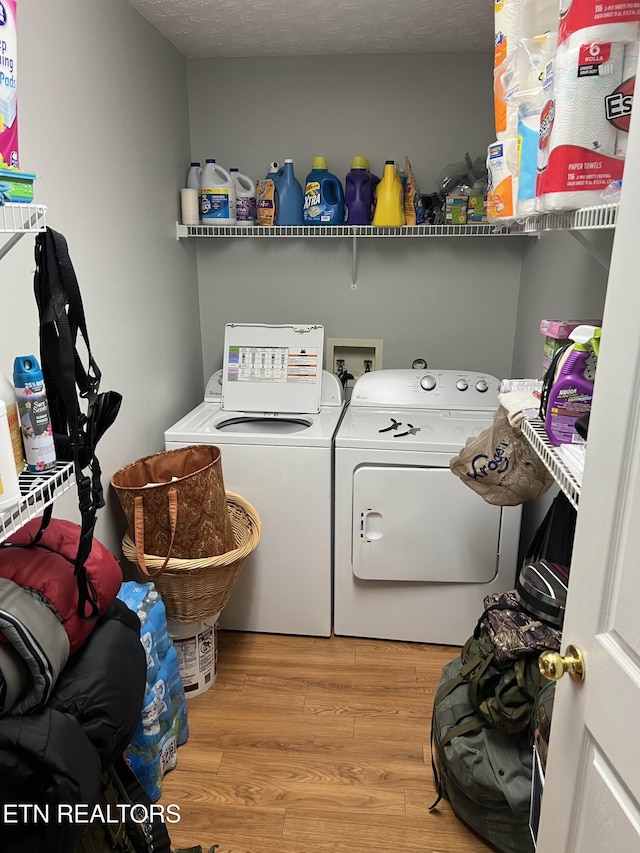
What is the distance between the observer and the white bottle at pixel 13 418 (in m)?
0.98

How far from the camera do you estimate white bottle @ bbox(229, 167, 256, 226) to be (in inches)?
101

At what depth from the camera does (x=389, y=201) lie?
2455mm

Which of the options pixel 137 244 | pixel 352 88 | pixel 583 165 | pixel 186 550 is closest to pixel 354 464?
pixel 186 550

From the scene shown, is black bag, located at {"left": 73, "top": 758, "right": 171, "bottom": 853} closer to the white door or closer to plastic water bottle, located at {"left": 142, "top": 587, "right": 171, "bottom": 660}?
plastic water bottle, located at {"left": 142, "top": 587, "right": 171, "bottom": 660}

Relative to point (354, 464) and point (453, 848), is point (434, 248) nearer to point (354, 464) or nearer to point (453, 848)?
point (354, 464)

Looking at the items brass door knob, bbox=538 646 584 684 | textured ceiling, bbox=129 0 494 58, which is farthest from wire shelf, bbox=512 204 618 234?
textured ceiling, bbox=129 0 494 58

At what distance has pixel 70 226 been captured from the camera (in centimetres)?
172

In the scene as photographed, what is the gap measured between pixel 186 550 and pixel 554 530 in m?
1.11

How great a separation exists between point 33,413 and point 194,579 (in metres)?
1.00

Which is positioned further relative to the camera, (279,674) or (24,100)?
(279,674)

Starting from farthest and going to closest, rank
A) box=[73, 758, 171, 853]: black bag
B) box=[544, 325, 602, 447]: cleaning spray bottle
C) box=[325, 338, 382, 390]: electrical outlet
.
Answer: box=[325, 338, 382, 390]: electrical outlet
box=[73, 758, 171, 853]: black bag
box=[544, 325, 602, 447]: cleaning spray bottle

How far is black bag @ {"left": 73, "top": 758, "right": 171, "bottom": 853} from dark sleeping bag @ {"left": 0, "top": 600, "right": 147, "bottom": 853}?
264 mm

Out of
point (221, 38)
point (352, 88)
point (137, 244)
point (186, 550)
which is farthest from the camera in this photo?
point (352, 88)

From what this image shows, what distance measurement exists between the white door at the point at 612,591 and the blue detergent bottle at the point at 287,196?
1944mm
